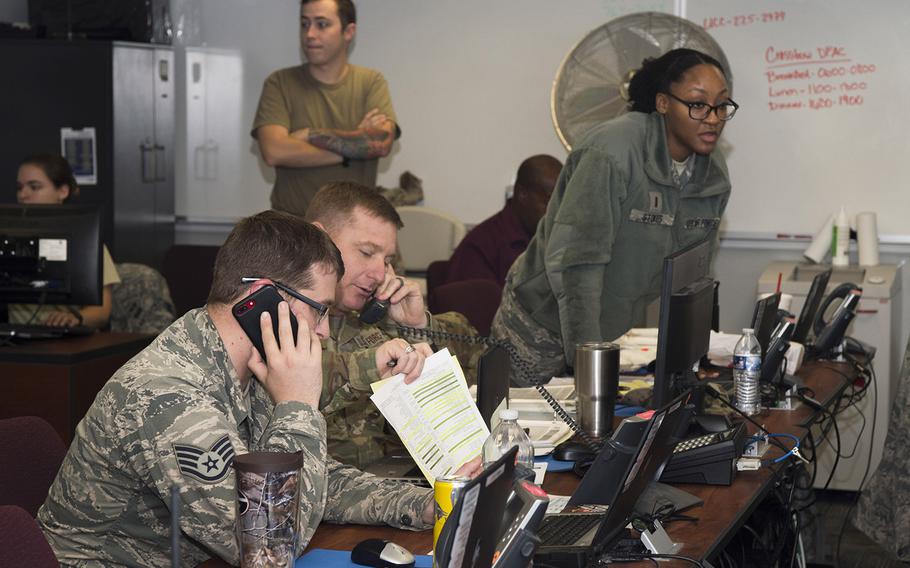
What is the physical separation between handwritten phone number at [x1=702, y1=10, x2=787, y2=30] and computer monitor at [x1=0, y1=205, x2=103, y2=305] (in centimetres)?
312

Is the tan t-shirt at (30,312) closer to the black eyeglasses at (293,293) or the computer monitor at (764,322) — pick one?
the computer monitor at (764,322)

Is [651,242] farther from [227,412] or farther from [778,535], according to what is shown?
[227,412]

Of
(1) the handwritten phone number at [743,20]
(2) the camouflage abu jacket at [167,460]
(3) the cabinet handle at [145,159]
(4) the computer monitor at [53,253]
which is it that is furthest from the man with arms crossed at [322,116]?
(2) the camouflage abu jacket at [167,460]

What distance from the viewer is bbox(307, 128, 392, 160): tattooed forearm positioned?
17.0 ft

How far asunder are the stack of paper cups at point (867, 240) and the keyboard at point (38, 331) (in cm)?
337

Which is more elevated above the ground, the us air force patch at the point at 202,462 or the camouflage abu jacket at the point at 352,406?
the us air force patch at the point at 202,462

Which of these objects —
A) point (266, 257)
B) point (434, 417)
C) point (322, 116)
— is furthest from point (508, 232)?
point (266, 257)

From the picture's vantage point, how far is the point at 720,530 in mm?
1958

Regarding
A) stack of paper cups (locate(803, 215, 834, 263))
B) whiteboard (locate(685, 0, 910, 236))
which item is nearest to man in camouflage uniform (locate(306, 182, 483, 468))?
stack of paper cups (locate(803, 215, 834, 263))

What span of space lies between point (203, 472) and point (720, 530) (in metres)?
0.89

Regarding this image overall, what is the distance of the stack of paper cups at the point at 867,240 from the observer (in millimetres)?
5152

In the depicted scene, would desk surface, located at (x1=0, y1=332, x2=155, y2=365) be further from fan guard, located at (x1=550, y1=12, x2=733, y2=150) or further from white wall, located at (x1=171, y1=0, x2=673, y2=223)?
white wall, located at (x1=171, y1=0, x2=673, y2=223)

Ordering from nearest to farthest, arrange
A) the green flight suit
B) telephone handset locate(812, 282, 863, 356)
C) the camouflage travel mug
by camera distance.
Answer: the camouflage travel mug
the green flight suit
telephone handset locate(812, 282, 863, 356)

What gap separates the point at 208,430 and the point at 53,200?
324cm
